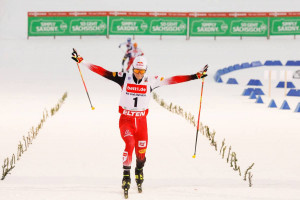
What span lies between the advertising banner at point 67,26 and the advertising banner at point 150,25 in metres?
0.88

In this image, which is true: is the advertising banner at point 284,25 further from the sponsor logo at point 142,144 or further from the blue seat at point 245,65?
the sponsor logo at point 142,144

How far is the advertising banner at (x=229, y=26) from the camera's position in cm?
3444

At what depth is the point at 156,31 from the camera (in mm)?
34750

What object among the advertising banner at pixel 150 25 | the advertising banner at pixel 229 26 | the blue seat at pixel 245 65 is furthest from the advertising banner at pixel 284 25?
the blue seat at pixel 245 65

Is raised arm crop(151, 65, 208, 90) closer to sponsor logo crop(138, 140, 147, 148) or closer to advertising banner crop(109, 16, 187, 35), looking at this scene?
sponsor logo crop(138, 140, 147, 148)

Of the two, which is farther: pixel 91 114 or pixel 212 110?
pixel 212 110

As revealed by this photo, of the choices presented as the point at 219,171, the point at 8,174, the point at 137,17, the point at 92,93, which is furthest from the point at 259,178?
the point at 137,17

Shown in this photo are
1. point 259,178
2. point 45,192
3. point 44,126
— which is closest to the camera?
point 45,192

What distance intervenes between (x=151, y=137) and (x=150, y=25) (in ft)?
78.6

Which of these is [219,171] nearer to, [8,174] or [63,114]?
[8,174]

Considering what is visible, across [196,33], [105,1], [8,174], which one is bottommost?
[8,174]

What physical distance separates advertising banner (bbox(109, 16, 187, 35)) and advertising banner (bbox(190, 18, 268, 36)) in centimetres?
84

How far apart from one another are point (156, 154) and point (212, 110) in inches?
272

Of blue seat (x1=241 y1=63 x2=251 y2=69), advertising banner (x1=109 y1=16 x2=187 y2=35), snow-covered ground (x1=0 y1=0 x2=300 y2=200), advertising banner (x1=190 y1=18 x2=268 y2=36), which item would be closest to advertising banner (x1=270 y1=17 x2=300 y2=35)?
advertising banner (x1=190 y1=18 x2=268 y2=36)
